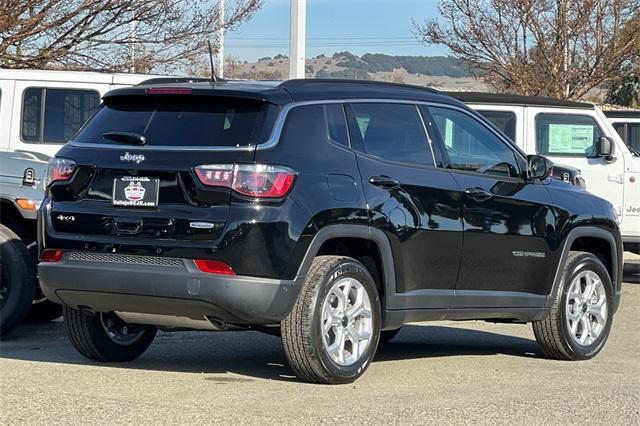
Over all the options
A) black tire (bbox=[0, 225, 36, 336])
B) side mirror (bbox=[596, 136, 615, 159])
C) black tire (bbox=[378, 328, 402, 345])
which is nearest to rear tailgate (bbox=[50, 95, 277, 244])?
black tire (bbox=[0, 225, 36, 336])

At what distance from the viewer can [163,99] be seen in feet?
24.4

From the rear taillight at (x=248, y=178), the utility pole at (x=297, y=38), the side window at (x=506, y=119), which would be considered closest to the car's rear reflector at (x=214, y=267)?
the rear taillight at (x=248, y=178)

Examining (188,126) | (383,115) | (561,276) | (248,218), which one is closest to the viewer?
(248,218)

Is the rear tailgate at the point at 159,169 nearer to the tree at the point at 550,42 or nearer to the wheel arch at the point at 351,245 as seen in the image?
the wheel arch at the point at 351,245

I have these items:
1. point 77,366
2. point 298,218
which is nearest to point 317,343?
point 298,218

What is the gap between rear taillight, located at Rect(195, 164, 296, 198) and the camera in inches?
267

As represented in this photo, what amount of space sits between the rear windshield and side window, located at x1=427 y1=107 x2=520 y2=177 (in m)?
1.58

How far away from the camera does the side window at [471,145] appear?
823 cm

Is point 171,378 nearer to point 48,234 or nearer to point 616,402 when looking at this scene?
point 48,234

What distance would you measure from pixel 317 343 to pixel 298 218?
750 millimetres

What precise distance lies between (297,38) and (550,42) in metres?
8.11

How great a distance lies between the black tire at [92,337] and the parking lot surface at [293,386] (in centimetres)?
10

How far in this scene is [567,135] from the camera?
14336 millimetres

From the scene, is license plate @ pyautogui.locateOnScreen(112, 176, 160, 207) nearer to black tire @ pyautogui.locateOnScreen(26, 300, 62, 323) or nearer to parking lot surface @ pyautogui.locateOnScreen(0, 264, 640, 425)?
parking lot surface @ pyautogui.locateOnScreen(0, 264, 640, 425)
